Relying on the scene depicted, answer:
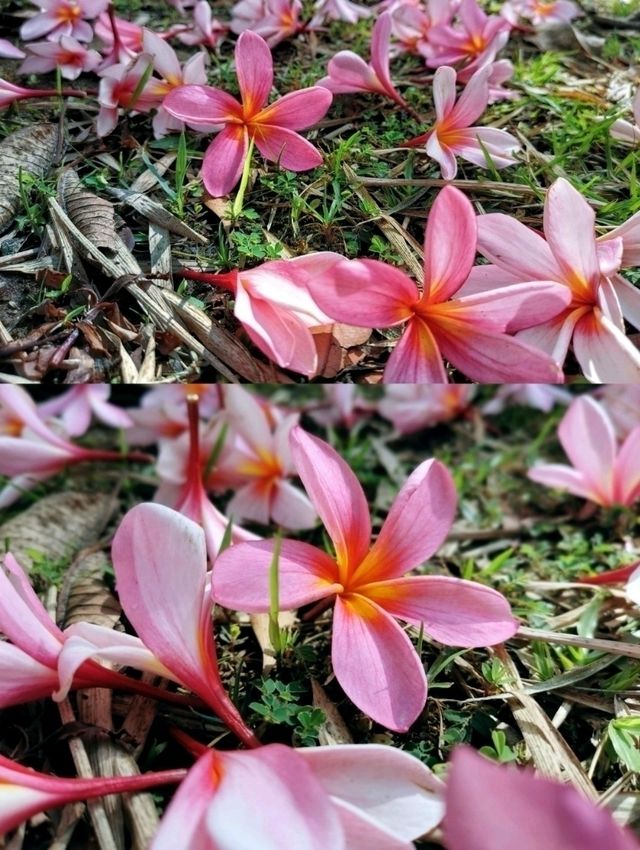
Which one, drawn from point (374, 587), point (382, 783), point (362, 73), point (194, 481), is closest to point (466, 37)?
point (362, 73)

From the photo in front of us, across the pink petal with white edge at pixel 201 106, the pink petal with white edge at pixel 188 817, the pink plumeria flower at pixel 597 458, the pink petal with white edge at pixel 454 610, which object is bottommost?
the pink plumeria flower at pixel 597 458

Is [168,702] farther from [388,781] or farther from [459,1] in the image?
[459,1]

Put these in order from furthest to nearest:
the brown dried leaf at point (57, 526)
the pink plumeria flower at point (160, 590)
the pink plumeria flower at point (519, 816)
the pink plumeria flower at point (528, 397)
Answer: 1. the pink plumeria flower at point (528, 397)
2. the brown dried leaf at point (57, 526)
3. the pink plumeria flower at point (160, 590)
4. the pink plumeria flower at point (519, 816)

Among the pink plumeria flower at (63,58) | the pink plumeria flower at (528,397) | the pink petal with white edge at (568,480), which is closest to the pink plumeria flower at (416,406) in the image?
the pink plumeria flower at (528,397)

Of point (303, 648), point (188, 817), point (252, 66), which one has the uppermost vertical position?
point (252, 66)

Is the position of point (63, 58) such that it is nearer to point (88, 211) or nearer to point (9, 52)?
point (9, 52)

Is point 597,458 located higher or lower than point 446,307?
lower

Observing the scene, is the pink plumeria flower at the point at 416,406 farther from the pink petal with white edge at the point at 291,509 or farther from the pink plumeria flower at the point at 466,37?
the pink plumeria flower at the point at 466,37

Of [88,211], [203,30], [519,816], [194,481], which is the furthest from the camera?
[203,30]
